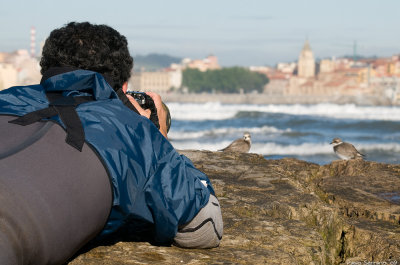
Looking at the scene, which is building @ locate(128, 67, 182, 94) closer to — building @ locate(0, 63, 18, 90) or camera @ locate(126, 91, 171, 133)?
building @ locate(0, 63, 18, 90)

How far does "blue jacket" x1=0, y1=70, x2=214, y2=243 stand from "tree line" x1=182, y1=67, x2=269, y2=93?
9721cm

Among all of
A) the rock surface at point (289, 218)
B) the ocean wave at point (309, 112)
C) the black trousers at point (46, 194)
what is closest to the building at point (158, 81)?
the ocean wave at point (309, 112)

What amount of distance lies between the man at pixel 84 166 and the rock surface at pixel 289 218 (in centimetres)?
10

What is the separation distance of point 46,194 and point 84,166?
0.38ft

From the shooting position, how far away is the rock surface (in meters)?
1.79

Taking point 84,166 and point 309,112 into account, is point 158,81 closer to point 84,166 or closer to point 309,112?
point 309,112

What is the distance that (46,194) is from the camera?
4.48 ft

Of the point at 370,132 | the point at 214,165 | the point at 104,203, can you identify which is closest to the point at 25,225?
the point at 104,203

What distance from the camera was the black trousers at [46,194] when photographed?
1317 mm

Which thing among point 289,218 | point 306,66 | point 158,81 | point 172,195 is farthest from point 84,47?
point 306,66

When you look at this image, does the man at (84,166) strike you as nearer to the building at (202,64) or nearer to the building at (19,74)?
the building at (19,74)

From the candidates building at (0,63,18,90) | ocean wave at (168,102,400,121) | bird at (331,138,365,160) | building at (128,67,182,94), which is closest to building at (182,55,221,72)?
building at (128,67,182,94)

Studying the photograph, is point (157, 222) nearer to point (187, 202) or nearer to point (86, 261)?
point (187, 202)

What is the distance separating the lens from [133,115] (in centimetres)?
162
